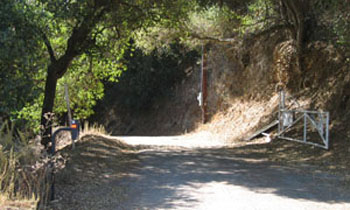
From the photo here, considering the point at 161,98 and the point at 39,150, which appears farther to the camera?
the point at 161,98

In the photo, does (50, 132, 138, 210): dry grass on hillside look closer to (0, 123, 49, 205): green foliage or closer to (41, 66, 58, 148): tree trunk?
Result: (0, 123, 49, 205): green foliage

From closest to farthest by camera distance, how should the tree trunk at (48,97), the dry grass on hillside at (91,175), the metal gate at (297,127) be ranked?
1. the dry grass on hillside at (91,175)
2. the tree trunk at (48,97)
3. the metal gate at (297,127)

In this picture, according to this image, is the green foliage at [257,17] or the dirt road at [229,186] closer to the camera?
the dirt road at [229,186]

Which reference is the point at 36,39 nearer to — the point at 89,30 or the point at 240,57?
the point at 89,30

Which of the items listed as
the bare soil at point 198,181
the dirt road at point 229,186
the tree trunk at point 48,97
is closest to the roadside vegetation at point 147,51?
the tree trunk at point 48,97

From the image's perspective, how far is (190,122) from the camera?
101 feet

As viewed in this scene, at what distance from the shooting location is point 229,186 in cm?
829

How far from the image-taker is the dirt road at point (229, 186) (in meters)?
7.00

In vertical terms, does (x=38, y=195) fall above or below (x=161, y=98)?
below

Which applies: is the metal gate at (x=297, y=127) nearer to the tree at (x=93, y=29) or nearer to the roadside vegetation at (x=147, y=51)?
the roadside vegetation at (x=147, y=51)

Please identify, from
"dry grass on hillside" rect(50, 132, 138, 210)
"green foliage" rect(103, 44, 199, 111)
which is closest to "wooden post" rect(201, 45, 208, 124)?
"green foliage" rect(103, 44, 199, 111)

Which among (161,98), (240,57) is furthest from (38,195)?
(161,98)

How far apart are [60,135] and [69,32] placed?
3827 mm

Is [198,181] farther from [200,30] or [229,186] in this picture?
[200,30]
